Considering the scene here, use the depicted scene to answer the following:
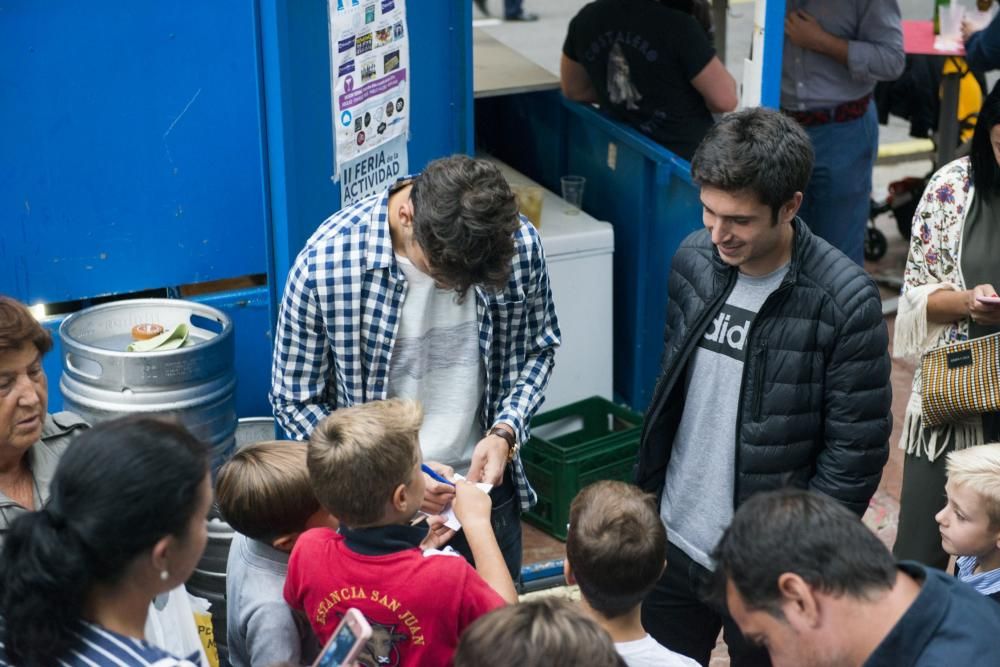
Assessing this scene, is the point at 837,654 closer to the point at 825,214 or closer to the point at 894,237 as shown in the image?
the point at 825,214

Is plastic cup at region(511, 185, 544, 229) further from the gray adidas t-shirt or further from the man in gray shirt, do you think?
the gray adidas t-shirt

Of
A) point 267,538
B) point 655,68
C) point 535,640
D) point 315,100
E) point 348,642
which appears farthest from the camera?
point 655,68

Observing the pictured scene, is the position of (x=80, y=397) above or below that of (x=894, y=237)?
above

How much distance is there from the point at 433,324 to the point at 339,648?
3.78 feet

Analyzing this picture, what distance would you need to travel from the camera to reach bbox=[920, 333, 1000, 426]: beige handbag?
3.31 meters

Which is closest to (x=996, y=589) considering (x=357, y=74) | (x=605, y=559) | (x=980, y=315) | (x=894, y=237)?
(x=980, y=315)

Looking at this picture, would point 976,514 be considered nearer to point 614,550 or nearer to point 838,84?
point 614,550

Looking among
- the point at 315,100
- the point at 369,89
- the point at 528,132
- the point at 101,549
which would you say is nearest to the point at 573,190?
the point at 528,132

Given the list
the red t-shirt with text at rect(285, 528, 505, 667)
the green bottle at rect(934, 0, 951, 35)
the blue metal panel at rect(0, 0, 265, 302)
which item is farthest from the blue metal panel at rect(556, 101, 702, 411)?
the red t-shirt with text at rect(285, 528, 505, 667)

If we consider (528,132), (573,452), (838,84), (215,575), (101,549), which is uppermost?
(838,84)

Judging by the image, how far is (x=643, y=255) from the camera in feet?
17.0

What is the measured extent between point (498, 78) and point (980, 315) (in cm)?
285

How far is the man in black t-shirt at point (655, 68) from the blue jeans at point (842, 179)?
0.67 m

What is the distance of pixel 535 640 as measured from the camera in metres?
1.93
